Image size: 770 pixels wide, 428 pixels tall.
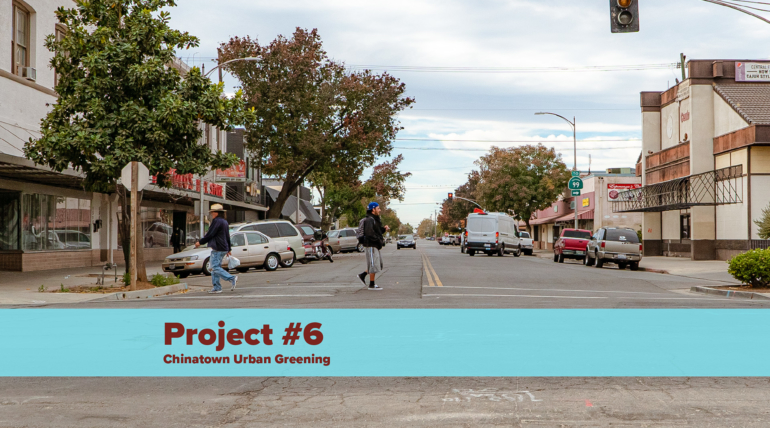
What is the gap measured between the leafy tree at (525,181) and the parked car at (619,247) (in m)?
25.6

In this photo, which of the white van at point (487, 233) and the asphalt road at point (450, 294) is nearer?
the asphalt road at point (450, 294)

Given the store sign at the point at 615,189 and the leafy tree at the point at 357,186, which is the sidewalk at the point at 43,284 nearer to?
the leafy tree at the point at 357,186

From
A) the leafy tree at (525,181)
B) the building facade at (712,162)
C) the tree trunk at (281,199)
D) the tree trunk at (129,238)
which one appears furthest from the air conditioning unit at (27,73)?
the leafy tree at (525,181)

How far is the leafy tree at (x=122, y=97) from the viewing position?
53.9 feet

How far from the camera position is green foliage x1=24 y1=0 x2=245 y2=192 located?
16.4m

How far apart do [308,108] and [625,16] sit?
24945mm

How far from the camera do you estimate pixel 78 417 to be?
214 inches

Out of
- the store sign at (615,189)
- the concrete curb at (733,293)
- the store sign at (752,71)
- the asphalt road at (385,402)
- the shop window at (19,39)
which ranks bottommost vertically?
the concrete curb at (733,293)

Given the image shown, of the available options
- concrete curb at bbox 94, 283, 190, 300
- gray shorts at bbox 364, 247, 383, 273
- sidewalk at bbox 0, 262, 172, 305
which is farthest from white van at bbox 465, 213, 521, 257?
concrete curb at bbox 94, 283, 190, 300

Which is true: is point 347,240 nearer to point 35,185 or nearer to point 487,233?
point 487,233

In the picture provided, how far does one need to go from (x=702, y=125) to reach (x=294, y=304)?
97.8ft

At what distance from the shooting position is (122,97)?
55.7 ft

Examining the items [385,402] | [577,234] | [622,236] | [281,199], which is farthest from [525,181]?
[385,402]

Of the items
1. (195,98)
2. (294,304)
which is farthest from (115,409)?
(195,98)
